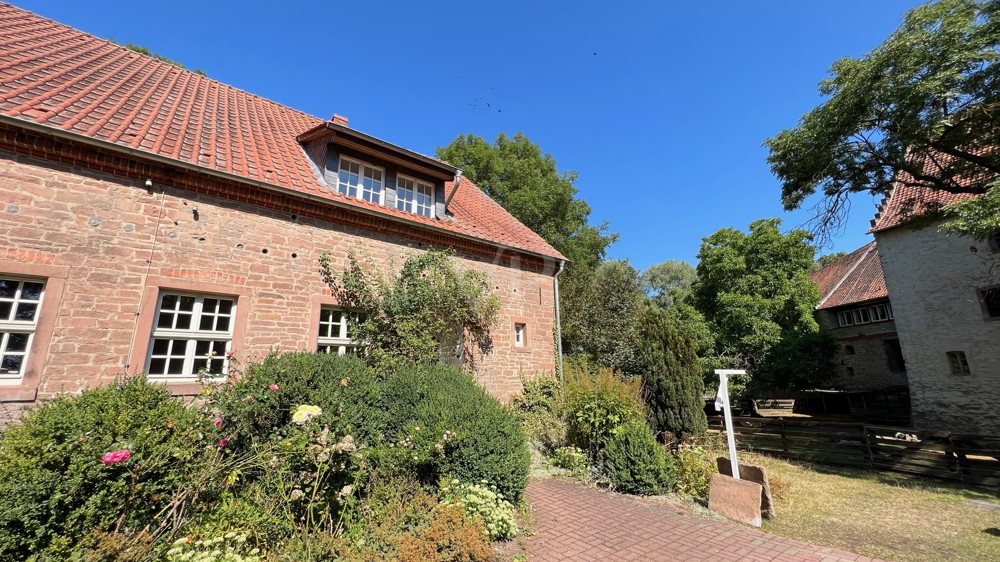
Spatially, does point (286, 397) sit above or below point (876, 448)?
above

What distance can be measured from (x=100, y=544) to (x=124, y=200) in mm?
5468

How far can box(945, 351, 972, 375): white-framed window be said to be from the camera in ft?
43.0

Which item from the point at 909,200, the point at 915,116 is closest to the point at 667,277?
the point at 909,200

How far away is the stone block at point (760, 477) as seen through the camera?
5609 mm

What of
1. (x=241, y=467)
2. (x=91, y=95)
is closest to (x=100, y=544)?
(x=241, y=467)

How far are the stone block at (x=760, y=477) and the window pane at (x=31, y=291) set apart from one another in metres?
10.3

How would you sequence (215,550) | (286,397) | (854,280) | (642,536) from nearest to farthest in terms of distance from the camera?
(215,550), (642,536), (286,397), (854,280)

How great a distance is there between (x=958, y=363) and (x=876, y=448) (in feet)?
27.3

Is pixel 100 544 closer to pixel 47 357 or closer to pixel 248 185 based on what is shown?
pixel 47 357

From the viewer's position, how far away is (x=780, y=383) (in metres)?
20.5

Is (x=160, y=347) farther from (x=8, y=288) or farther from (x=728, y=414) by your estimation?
(x=728, y=414)

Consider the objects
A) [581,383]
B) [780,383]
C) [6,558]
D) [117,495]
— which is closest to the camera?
[6,558]

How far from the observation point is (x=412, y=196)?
1011cm

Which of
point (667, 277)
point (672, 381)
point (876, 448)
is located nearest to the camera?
point (672, 381)
